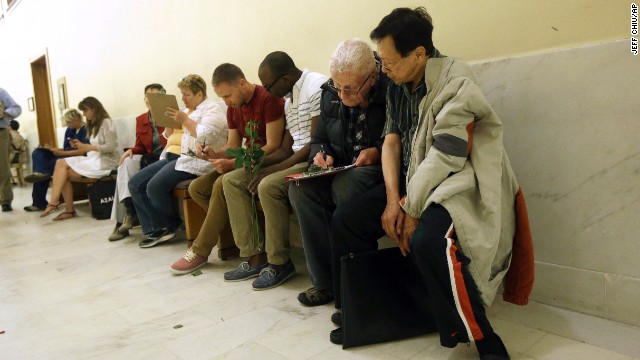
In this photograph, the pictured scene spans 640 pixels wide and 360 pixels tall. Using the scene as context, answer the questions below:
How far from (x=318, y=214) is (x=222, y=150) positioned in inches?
42.9

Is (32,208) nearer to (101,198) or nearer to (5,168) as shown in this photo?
(5,168)

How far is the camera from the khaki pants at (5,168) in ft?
16.9

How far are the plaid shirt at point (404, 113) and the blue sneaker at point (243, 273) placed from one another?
1094mm

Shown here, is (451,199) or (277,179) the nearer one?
(451,199)

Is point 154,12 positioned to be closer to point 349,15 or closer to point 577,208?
point 349,15

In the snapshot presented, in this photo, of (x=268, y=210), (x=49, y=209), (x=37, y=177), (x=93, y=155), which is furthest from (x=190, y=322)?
(x=37, y=177)

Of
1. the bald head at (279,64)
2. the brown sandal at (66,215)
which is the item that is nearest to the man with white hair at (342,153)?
the bald head at (279,64)

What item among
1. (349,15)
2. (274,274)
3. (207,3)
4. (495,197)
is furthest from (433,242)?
(207,3)

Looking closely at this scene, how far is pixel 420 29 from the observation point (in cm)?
160

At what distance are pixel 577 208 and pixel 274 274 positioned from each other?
56.1 inches

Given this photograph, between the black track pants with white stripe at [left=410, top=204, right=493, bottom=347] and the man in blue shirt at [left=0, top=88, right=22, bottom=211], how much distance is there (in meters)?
5.47

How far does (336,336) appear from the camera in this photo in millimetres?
1676

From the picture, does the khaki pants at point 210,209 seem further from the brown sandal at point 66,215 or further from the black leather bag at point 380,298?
the brown sandal at point 66,215

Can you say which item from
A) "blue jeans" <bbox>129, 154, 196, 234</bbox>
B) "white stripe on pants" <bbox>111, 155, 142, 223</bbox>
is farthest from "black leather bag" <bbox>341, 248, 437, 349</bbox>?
"white stripe on pants" <bbox>111, 155, 142, 223</bbox>
